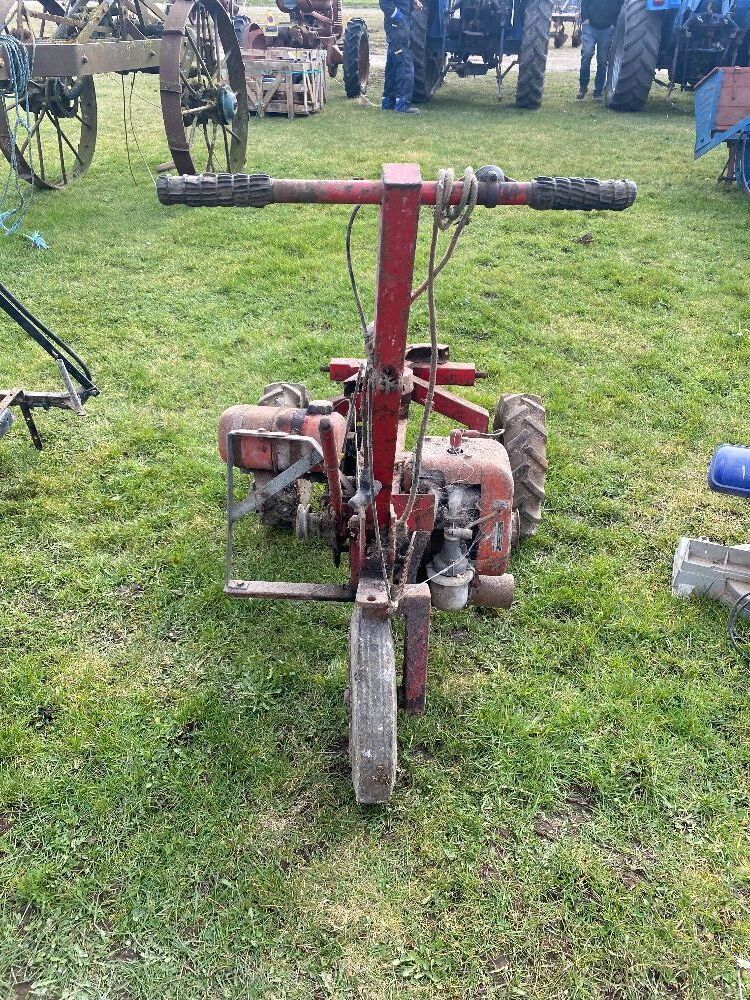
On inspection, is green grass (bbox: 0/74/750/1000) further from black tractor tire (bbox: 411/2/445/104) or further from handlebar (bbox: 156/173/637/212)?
black tractor tire (bbox: 411/2/445/104)

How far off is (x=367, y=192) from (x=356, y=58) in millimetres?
14034

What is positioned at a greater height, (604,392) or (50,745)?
(604,392)

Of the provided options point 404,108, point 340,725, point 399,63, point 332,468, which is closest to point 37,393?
point 332,468

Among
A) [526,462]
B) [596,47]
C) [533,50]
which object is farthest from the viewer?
[596,47]

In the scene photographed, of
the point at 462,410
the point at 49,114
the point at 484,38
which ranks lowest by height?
the point at 462,410

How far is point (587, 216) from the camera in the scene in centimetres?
843

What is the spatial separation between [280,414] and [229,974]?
206cm

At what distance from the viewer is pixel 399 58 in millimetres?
13445

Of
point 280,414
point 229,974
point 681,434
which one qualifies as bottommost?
point 229,974

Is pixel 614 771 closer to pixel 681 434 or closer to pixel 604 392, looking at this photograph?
pixel 681 434

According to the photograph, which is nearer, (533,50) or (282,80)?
(282,80)

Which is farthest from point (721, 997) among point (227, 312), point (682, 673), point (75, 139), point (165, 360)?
point (75, 139)

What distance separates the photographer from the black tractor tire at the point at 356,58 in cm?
1388

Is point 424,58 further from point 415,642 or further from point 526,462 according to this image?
point 415,642
